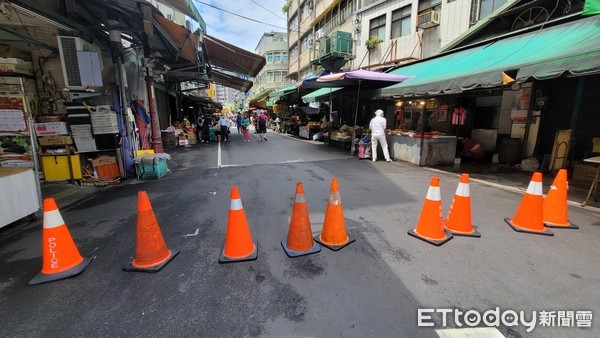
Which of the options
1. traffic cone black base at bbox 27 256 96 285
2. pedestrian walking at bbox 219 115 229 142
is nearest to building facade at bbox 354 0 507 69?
pedestrian walking at bbox 219 115 229 142

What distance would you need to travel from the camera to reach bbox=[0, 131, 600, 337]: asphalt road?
2225mm

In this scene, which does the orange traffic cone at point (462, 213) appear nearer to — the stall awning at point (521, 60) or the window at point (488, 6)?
the stall awning at point (521, 60)

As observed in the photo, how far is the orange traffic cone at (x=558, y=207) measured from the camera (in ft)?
13.4

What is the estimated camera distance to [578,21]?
6.55m

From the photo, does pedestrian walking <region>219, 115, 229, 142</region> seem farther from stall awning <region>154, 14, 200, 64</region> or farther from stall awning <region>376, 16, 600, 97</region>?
stall awning <region>376, 16, 600, 97</region>

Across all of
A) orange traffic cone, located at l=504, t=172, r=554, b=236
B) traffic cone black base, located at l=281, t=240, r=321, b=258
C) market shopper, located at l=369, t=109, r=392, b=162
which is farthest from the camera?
market shopper, located at l=369, t=109, r=392, b=162

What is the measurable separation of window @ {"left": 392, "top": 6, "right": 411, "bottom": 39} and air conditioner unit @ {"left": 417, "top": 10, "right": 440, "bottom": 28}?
134 cm

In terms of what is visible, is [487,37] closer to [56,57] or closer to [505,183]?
[505,183]

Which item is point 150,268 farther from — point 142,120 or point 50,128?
point 142,120

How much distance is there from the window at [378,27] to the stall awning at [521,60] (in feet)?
23.7

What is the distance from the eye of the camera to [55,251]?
117 inches

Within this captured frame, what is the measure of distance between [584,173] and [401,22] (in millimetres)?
11276

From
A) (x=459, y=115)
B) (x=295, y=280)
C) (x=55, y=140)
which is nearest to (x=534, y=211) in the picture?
(x=295, y=280)

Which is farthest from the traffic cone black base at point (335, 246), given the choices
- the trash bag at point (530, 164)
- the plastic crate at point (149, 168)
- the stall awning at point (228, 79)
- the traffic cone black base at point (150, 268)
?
the stall awning at point (228, 79)
